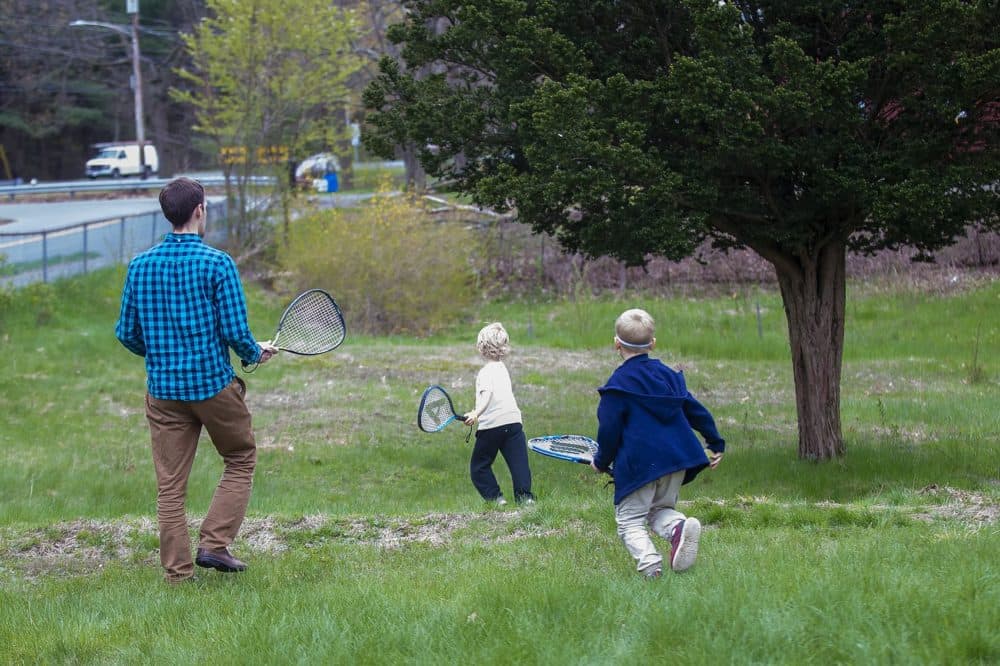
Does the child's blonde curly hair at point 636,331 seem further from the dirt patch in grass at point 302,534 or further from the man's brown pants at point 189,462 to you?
the man's brown pants at point 189,462

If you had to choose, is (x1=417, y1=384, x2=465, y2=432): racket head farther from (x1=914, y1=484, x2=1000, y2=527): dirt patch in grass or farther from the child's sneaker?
(x1=914, y1=484, x2=1000, y2=527): dirt patch in grass

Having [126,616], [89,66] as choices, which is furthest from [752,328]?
[89,66]

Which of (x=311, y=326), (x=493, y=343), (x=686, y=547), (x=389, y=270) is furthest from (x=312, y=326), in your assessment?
(x=389, y=270)

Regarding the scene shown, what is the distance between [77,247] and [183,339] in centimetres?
Result: 2199

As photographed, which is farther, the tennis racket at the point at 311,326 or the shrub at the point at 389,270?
the shrub at the point at 389,270

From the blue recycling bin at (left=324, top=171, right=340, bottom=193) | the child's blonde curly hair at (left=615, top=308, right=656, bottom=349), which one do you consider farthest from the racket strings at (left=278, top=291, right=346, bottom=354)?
the blue recycling bin at (left=324, top=171, right=340, bottom=193)

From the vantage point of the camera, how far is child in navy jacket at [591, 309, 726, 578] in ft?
18.4

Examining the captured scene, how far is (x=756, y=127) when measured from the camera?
9.14 m

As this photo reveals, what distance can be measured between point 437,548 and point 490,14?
5659 millimetres

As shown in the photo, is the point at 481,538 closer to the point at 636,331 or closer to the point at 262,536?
the point at 262,536

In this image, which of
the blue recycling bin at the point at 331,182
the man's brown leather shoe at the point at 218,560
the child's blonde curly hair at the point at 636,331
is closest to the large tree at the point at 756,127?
the child's blonde curly hair at the point at 636,331

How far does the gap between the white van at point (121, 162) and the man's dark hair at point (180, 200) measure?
53.1 m

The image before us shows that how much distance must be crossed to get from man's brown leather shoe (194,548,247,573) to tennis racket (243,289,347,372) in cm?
125

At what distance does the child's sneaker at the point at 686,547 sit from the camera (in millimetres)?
5441
